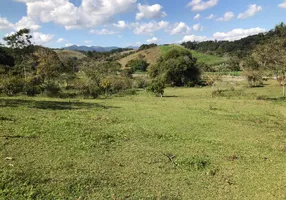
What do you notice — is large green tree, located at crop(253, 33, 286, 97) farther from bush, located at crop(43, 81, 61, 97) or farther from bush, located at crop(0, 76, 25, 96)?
bush, located at crop(0, 76, 25, 96)

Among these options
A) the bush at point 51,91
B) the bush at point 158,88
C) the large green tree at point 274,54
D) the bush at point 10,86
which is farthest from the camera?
the bush at point 158,88

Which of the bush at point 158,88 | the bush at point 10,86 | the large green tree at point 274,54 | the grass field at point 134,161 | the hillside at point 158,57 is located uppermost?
the hillside at point 158,57

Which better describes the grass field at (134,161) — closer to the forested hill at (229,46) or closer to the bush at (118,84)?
the bush at (118,84)

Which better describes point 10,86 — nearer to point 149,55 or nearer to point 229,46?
point 149,55

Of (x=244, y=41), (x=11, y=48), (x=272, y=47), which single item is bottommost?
(x=272, y=47)

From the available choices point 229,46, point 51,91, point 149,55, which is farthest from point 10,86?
point 229,46

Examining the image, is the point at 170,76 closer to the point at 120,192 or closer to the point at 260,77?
the point at 260,77

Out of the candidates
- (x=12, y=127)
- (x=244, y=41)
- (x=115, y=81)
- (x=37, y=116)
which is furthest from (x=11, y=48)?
(x=244, y=41)

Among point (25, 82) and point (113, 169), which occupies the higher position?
point (25, 82)

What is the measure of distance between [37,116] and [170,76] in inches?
1576

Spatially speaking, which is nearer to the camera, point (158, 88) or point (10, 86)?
point (10, 86)

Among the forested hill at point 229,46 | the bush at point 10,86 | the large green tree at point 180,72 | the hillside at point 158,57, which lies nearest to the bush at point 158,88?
the bush at point 10,86

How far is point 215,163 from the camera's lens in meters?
7.85

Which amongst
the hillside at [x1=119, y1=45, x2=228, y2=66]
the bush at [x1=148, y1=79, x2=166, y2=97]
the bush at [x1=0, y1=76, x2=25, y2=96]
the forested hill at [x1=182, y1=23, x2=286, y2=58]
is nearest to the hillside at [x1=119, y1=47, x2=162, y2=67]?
the hillside at [x1=119, y1=45, x2=228, y2=66]
